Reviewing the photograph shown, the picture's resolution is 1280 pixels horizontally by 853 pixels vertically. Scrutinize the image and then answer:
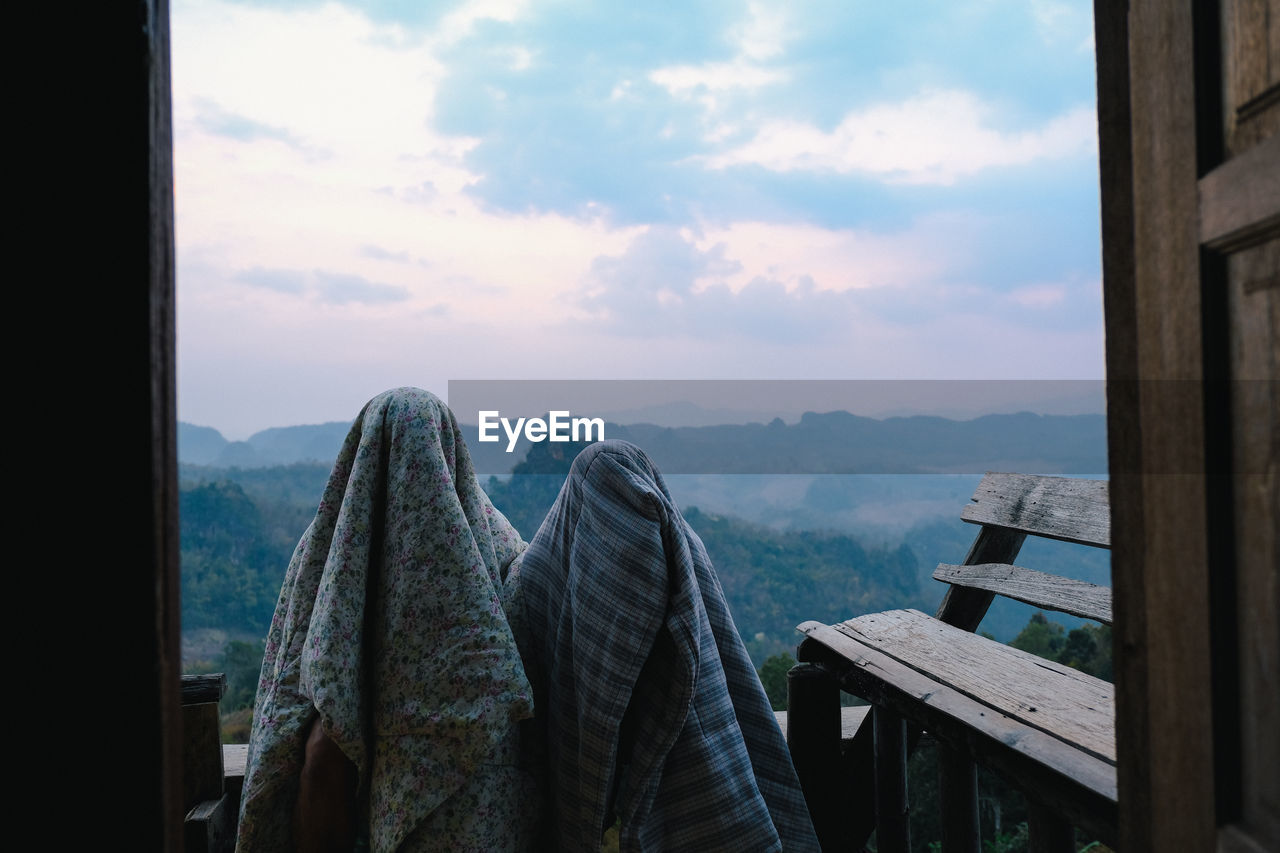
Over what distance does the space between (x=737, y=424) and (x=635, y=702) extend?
8.31 feet

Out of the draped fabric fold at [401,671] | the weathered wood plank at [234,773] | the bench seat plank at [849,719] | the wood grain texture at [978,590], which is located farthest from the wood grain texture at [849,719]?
the weathered wood plank at [234,773]

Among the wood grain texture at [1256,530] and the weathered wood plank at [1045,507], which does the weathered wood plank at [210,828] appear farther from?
the weathered wood plank at [1045,507]

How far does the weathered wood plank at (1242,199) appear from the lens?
0.65m

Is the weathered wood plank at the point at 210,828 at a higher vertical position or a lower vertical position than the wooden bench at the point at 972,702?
lower

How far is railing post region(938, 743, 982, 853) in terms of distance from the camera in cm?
166

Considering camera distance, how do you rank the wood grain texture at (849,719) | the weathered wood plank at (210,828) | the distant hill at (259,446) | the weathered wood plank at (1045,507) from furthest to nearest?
1. the distant hill at (259,446)
2. the wood grain texture at (849,719)
3. the weathered wood plank at (1045,507)
4. the weathered wood plank at (210,828)

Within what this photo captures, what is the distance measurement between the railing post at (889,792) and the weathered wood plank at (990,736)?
20cm

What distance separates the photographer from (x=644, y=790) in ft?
4.75

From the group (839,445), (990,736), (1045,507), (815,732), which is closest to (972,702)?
(990,736)

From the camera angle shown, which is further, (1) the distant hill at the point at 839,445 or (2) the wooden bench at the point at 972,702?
(1) the distant hill at the point at 839,445

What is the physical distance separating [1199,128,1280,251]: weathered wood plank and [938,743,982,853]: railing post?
1.31m

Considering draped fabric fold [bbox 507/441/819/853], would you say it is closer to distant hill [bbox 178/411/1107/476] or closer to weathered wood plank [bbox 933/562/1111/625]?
weathered wood plank [bbox 933/562/1111/625]

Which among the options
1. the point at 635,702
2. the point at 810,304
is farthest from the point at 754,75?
the point at 635,702

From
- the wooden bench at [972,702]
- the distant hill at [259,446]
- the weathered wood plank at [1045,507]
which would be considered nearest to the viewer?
the wooden bench at [972,702]
